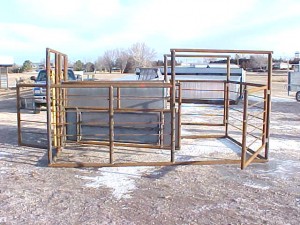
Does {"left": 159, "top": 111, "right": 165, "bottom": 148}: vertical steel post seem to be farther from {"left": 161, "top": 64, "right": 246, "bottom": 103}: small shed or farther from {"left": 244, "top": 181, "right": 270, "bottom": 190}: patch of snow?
{"left": 161, "top": 64, "right": 246, "bottom": 103}: small shed

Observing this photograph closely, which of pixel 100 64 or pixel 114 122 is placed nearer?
pixel 114 122

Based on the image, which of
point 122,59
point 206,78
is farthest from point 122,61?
point 206,78

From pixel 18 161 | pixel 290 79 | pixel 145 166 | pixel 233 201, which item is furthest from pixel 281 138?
pixel 290 79

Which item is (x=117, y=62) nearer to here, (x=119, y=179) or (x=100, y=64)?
(x=100, y=64)

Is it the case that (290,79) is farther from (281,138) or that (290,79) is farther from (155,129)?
(155,129)

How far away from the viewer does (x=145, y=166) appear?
19.5ft

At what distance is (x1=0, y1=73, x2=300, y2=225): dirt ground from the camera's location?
391 centimetres

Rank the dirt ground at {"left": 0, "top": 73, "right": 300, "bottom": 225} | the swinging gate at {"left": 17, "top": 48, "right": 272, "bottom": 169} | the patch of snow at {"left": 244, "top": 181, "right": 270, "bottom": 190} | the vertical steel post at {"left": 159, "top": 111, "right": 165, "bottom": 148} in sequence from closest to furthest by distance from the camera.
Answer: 1. the dirt ground at {"left": 0, "top": 73, "right": 300, "bottom": 225}
2. the patch of snow at {"left": 244, "top": 181, "right": 270, "bottom": 190}
3. the swinging gate at {"left": 17, "top": 48, "right": 272, "bottom": 169}
4. the vertical steel post at {"left": 159, "top": 111, "right": 165, "bottom": 148}

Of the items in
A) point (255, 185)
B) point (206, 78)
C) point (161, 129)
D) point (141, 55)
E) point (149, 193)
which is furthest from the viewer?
point (141, 55)

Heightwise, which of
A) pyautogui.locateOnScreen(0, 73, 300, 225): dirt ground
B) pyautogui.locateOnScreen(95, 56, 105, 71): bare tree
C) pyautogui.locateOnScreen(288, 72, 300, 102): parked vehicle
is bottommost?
pyautogui.locateOnScreen(0, 73, 300, 225): dirt ground

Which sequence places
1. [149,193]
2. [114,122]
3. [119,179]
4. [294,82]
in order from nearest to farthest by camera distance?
[149,193], [119,179], [114,122], [294,82]

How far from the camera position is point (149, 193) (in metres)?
4.66

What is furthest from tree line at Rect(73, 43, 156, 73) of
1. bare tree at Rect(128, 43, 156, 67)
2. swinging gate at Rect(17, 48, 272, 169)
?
swinging gate at Rect(17, 48, 272, 169)

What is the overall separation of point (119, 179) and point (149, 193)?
74cm
